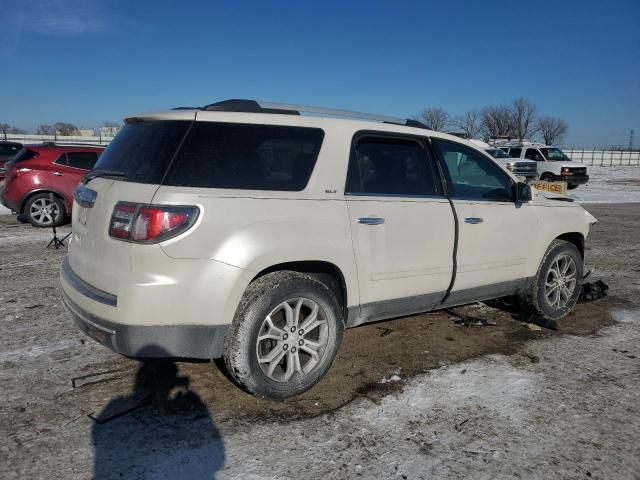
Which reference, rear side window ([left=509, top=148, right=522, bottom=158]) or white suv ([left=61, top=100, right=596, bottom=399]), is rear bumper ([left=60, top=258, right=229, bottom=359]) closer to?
white suv ([left=61, top=100, right=596, bottom=399])

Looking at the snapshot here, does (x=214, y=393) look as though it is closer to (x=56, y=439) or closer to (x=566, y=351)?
(x=56, y=439)

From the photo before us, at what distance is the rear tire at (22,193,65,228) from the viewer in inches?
409

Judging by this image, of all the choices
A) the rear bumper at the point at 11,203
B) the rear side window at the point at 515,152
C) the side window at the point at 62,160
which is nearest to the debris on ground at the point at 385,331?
the side window at the point at 62,160

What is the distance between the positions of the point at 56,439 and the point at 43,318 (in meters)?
2.28

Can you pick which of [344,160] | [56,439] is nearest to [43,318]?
[56,439]

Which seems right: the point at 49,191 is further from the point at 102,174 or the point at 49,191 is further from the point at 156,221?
the point at 156,221

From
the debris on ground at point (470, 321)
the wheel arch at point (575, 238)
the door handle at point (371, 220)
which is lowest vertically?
the debris on ground at point (470, 321)

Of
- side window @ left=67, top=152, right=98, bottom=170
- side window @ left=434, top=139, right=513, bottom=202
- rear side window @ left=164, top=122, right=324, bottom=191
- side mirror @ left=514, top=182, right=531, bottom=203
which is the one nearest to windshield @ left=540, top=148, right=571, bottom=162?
side window @ left=67, top=152, right=98, bottom=170

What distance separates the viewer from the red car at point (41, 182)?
10.3 metres

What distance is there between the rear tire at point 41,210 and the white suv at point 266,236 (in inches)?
299

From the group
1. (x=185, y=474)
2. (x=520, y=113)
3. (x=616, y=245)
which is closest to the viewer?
(x=185, y=474)

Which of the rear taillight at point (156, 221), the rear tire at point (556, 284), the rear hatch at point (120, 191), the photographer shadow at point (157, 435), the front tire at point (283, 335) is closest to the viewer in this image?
the photographer shadow at point (157, 435)

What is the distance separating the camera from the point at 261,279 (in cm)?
328

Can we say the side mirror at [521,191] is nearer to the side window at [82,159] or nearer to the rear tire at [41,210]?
the side window at [82,159]
